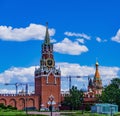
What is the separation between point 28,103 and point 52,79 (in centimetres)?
950

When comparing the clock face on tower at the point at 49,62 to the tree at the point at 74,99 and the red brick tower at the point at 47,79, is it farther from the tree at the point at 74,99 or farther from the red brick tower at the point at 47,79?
the tree at the point at 74,99

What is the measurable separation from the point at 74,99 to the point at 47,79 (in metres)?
11.7

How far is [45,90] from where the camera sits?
129000mm

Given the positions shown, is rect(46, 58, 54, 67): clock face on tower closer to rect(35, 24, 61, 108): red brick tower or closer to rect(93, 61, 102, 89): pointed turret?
rect(35, 24, 61, 108): red brick tower

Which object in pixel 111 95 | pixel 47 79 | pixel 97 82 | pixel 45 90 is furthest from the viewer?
pixel 97 82

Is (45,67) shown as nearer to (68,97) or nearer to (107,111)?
(68,97)

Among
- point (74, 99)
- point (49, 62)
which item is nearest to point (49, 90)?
point (49, 62)

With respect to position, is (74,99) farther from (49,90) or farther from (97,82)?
(97,82)

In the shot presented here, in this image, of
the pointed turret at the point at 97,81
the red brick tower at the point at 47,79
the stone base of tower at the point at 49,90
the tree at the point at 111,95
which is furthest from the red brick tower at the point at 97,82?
the tree at the point at 111,95

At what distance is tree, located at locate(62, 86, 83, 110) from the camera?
122 metres

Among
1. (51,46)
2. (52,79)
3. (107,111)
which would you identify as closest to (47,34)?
(51,46)

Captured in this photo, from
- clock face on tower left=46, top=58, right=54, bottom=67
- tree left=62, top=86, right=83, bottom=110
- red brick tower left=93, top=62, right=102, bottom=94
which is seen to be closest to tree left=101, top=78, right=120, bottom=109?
tree left=62, top=86, right=83, bottom=110

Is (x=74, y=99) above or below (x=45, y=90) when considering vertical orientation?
below

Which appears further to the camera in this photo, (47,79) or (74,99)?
(47,79)
